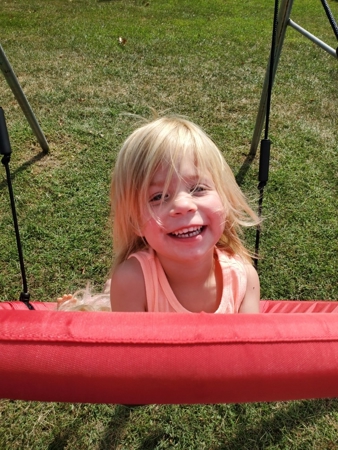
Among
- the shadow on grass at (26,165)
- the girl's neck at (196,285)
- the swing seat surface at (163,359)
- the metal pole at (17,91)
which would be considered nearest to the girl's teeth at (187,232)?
the girl's neck at (196,285)

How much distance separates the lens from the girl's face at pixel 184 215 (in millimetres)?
1456

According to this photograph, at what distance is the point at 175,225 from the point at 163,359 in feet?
2.30

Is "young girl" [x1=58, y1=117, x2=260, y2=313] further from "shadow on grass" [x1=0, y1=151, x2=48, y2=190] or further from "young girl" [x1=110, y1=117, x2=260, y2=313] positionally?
"shadow on grass" [x1=0, y1=151, x2=48, y2=190]

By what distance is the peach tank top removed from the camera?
1.72 metres

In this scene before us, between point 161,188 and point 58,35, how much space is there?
4.46m

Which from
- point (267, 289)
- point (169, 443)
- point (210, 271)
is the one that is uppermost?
point (210, 271)

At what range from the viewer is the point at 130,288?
172cm

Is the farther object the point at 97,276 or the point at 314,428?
the point at 97,276

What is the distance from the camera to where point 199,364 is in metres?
0.79

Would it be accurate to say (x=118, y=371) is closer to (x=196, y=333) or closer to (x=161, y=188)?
(x=196, y=333)

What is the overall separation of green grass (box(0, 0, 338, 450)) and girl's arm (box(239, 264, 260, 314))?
52cm

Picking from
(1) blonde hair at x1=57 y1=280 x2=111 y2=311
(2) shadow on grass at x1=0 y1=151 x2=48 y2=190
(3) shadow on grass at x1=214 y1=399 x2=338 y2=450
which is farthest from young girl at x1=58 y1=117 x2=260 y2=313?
(2) shadow on grass at x1=0 y1=151 x2=48 y2=190

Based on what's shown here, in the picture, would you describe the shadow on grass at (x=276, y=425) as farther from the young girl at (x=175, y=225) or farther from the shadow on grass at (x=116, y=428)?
the young girl at (x=175, y=225)

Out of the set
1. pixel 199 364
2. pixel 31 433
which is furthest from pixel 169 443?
pixel 199 364
